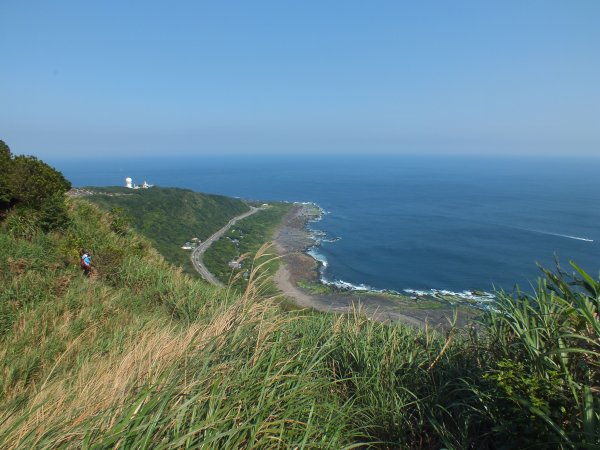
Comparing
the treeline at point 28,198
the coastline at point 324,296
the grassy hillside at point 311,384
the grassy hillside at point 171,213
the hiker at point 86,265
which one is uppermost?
the treeline at point 28,198

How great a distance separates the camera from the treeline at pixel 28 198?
8617 mm

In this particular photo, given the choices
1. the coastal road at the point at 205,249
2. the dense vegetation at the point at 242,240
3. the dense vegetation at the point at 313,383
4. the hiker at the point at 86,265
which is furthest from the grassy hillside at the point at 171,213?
the dense vegetation at the point at 313,383

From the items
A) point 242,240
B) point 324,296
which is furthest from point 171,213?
point 324,296

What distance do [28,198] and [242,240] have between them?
39846 millimetres

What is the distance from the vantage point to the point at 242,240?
49.0 metres

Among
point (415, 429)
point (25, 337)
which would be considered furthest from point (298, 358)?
point (25, 337)

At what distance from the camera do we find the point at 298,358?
111 inches

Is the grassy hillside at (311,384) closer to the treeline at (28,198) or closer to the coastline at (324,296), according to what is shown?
the treeline at (28,198)

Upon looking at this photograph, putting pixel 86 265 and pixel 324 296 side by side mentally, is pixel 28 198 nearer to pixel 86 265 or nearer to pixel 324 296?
pixel 86 265

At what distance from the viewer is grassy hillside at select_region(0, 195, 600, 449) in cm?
191

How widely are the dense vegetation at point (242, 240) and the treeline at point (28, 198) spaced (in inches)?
791

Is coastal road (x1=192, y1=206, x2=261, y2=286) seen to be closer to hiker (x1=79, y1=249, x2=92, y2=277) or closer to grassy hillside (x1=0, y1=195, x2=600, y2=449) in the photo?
hiker (x1=79, y1=249, x2=92, y2=277)

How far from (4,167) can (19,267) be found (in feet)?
15.0

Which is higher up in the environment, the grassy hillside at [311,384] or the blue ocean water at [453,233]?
the grassy hillside at [311,384]
